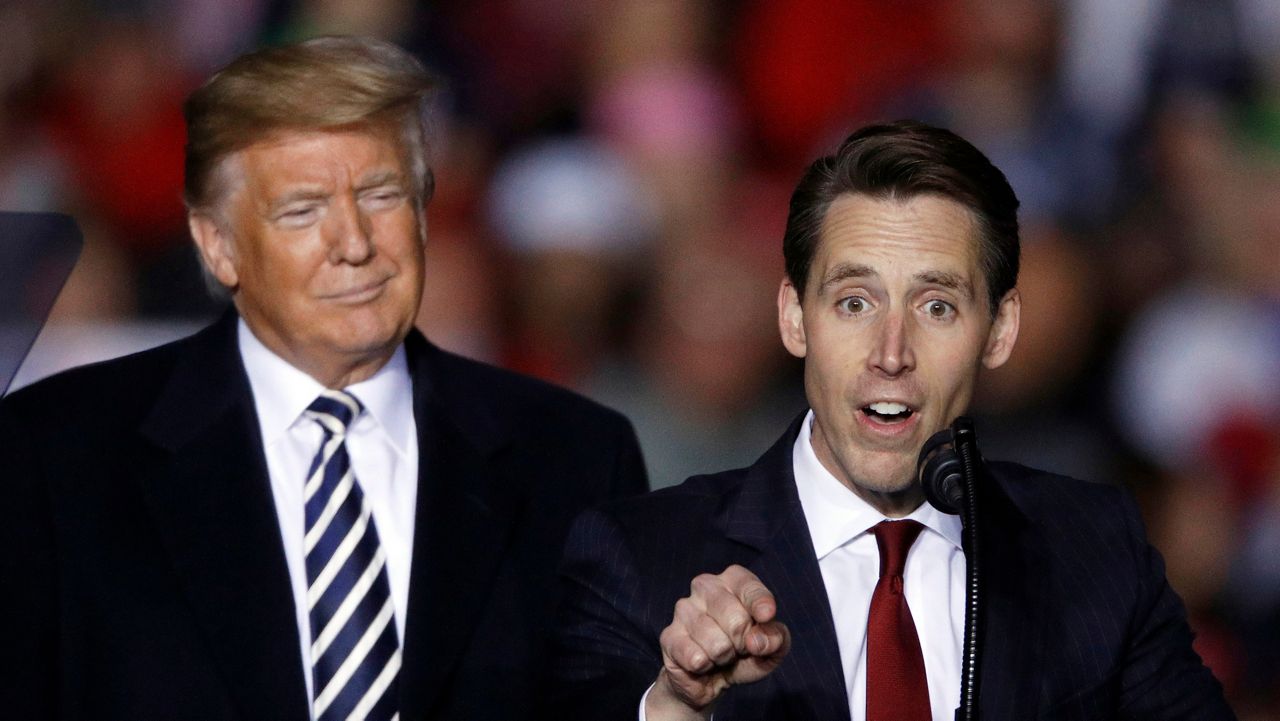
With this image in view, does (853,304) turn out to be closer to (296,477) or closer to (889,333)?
(889,333)

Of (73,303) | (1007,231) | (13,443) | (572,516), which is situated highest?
(1007,231)

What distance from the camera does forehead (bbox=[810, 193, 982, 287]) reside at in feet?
7.22

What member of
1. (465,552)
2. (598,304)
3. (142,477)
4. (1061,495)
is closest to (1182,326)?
(598,304)

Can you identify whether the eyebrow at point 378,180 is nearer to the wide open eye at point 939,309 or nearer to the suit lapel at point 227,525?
the suit lapel at point 227,525

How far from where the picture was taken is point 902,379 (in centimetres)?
215

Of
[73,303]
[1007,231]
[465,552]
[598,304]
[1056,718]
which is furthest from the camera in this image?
[598,304]

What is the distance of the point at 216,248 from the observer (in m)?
2.60

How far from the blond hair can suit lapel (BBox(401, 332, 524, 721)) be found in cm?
32

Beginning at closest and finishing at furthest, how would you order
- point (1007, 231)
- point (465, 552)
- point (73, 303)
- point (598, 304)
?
point (1007, 231) → point (465, 552) → point (73, 303) → point (598, 304)

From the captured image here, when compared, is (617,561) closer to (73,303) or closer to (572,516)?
(572,516)

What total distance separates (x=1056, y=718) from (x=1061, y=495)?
352mm

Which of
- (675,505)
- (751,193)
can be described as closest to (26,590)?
(675,505)

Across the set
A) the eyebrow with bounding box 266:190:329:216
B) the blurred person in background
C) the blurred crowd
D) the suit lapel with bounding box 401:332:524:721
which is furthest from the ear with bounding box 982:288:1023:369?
the blurred crowd

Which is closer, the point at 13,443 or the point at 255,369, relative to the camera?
the point at 13,443
